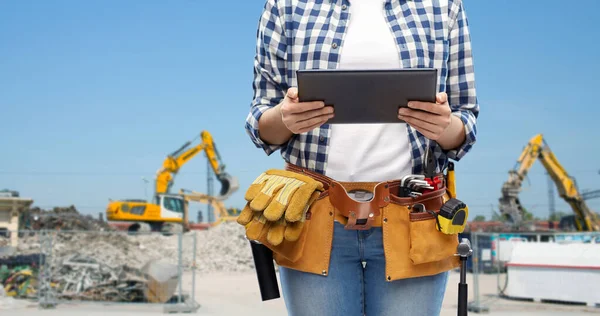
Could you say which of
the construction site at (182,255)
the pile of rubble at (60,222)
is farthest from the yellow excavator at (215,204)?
the pile of rubble at (60,222)

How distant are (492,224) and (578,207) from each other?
4.57 metres

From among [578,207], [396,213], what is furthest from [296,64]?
[578,207]

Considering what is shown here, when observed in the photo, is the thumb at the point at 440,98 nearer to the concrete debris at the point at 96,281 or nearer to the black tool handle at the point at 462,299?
the black tool handle at the point at 462,299

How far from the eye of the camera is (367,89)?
4.89 feet

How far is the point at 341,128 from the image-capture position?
177cm

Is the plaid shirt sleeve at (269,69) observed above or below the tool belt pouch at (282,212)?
above

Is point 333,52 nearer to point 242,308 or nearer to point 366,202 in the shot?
point 366,202

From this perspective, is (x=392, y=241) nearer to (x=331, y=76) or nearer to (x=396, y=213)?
(x=396, y=213)

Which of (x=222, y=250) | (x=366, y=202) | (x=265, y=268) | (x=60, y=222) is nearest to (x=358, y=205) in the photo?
(x=366, y=202)

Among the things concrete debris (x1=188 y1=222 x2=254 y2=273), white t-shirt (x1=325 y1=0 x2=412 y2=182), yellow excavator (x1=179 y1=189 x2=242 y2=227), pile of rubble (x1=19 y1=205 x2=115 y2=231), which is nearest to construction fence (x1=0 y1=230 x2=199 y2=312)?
concrete debris (x1=188 y1=222 x2=254 y2=273)

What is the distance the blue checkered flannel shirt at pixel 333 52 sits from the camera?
1791 mm

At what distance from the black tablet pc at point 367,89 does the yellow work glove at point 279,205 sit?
0.79 ft

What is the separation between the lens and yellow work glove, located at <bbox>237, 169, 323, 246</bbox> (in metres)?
1.64

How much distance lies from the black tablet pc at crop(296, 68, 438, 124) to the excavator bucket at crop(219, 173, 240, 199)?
27.0m
